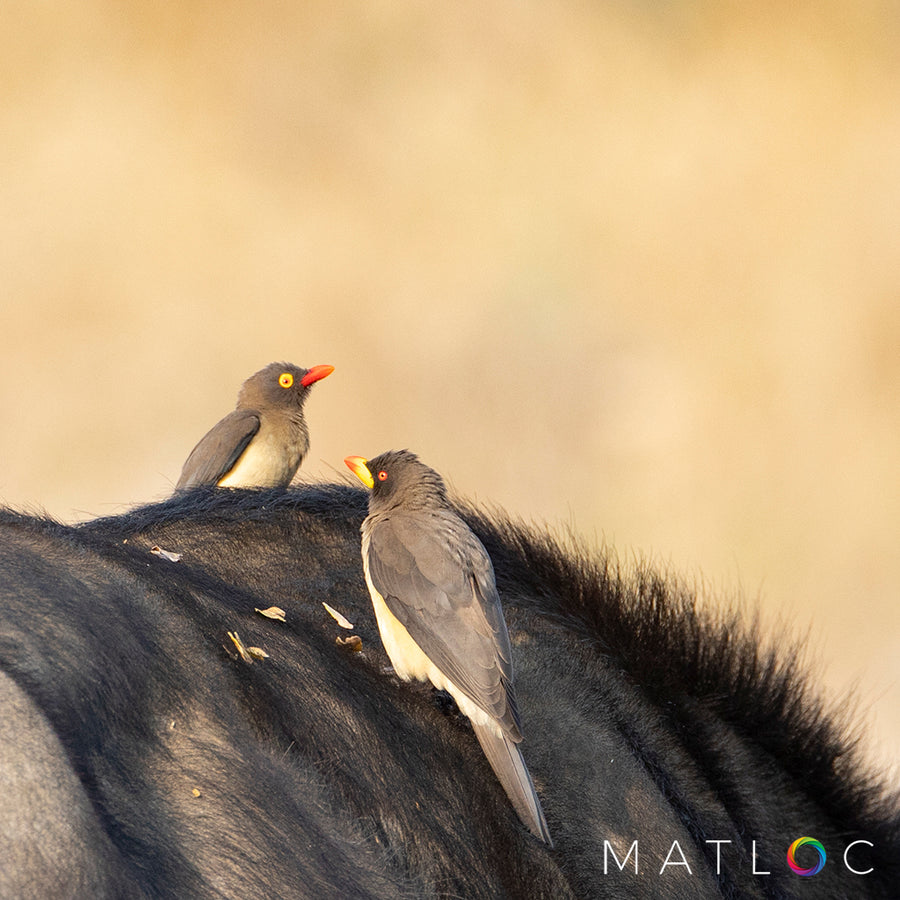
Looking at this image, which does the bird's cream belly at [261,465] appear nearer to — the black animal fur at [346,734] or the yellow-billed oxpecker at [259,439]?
the yellow-billed oxpecker at [259,439]

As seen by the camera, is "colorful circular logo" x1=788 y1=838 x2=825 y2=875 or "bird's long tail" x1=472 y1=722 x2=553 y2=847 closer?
"bird's long tail" x1=472 y1=722 x2=553 y2=847

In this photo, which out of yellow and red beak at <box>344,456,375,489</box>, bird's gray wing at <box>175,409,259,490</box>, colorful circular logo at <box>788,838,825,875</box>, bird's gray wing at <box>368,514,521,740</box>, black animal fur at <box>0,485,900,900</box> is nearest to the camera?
black animal fur at <box>0,485,900,900</box>

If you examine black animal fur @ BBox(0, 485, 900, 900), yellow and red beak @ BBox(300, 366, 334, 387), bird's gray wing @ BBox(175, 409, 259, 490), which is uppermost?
yellow and red beak @ BBox(300, 366, 334, 387)

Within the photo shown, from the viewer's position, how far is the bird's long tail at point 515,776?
8.26 ft

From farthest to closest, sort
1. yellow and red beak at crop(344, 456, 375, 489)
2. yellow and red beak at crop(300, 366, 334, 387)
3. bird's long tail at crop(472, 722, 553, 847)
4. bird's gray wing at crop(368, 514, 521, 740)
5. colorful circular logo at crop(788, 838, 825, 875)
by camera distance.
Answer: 1. yellow and red beak at crop(300, 366, 334, 387)
2. yellow and red beak at crop(344, 456, 375, 489)
3. colorful circular logo at crop(788, 838, 825, 875)
4. bird's gray wing at crop(368, 514, 521, 740)
5. bird's long tail at crop(472, 722, 553, 847)

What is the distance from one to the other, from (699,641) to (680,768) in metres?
0.38

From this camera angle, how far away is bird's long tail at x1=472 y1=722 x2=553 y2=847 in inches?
99.1

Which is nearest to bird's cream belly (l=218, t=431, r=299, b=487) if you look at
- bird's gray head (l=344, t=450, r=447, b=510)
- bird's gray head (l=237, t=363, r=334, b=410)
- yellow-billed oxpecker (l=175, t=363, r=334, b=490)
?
yellow-billed oxpecker (l=175, t=363, r=334, b=490)

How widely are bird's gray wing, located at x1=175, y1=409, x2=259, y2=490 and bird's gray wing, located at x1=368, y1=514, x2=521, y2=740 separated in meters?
1.74

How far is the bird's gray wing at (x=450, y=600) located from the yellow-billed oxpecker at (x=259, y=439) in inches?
64.6

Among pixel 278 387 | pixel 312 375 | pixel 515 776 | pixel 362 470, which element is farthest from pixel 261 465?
pixel 515 776

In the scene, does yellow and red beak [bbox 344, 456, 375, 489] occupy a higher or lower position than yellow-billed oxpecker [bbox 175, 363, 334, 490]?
lower

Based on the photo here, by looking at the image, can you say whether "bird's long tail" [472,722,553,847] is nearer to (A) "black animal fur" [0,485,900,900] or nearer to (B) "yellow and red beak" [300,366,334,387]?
(A) "black animal fur" [0,485,900,900]

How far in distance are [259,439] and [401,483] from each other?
5.43 feet
